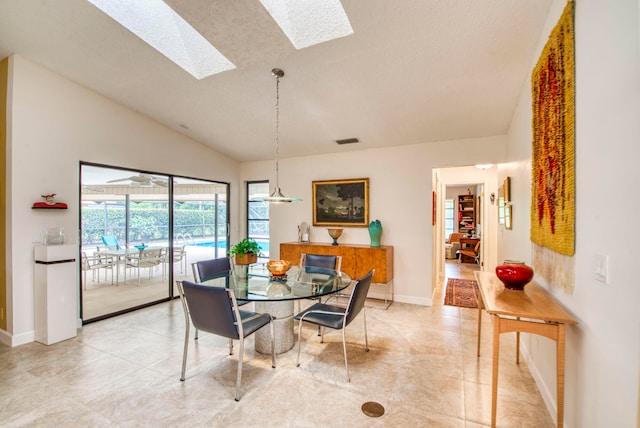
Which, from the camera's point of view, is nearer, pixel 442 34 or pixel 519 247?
pixel 442 34

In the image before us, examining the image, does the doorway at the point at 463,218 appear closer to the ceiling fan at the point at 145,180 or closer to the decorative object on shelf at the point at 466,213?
the decorative object on shelf at the point at 466,213

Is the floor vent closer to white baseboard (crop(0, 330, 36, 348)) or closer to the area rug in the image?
the area rug

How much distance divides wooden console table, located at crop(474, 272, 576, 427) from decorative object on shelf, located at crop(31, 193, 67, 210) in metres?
4.32

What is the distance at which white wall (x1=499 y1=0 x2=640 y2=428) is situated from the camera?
1.12 meters

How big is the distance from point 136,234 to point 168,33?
290 centimetres

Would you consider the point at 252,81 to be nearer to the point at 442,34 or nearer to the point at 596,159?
the point at 442,34

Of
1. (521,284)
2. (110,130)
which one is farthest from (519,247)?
(110,130)

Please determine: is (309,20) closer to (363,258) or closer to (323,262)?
(323,262)

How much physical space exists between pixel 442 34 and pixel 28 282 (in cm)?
489

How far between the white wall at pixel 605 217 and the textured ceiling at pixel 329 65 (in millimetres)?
730

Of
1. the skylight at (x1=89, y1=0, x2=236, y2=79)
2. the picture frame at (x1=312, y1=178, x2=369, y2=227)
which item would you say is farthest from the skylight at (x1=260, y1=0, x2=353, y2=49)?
the picture frame at (x1=312, y1=178, x2=369, y2=227)

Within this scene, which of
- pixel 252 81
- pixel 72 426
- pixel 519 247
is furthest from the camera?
pixel 252 81

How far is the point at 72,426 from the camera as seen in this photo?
1.89 meters

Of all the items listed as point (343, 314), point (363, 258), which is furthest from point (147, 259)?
point (343, 314)
